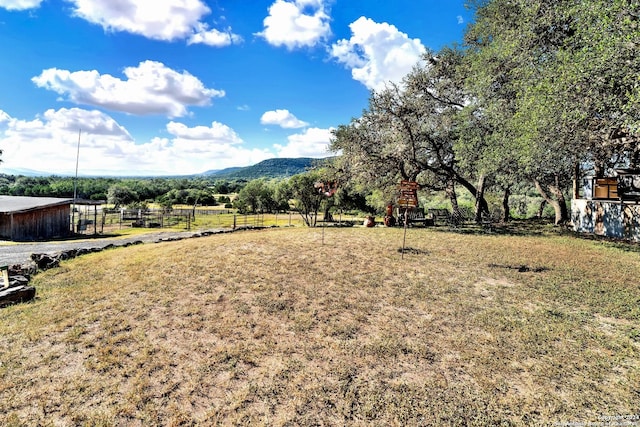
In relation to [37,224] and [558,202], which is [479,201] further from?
[37,224]

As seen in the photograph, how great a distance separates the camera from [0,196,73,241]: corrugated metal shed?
21016 mm

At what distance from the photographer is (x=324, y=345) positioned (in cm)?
515

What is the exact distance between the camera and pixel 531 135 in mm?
12484

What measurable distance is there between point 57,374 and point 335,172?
59.3ft

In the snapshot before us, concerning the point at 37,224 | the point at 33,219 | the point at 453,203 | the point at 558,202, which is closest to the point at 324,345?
the point at 453,203

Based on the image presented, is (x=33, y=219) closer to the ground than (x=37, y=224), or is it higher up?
higher up

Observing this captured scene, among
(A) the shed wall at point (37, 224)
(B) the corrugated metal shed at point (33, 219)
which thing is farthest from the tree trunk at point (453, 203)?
(A) the shed wall at point (37, 224)

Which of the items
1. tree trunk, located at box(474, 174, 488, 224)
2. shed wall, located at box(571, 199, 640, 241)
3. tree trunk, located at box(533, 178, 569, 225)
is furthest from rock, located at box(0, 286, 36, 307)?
tree trunk, located at box(533, 178, 569, 225)

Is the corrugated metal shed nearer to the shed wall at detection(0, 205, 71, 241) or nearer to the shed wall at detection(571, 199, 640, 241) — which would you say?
the shed wall at detection(0, 205, 71, 241)

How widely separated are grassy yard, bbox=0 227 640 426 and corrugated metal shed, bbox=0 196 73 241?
55.4ft

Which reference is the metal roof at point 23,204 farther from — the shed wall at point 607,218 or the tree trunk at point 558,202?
the shed wall at point 607,218

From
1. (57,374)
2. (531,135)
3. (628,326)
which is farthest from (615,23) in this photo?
(57,374)

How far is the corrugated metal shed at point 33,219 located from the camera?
68.9 feet

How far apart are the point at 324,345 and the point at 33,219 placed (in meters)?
27.3
